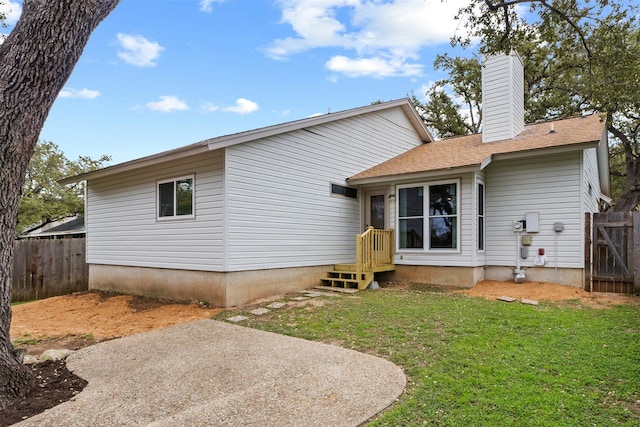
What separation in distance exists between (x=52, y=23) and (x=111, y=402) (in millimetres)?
3358

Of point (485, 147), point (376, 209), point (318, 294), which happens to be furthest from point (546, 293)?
point (318, 294)

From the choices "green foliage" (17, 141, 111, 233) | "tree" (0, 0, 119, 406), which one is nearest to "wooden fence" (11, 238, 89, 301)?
"tree" (0, 0, 119, 406)

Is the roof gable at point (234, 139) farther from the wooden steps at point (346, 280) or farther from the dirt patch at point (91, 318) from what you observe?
the wooden steps at point (346, 280)

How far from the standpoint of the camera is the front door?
10.5 meters

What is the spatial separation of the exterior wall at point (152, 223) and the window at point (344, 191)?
3.48 meters

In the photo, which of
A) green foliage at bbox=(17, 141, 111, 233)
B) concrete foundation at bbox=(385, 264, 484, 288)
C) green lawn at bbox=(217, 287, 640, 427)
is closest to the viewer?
green lawn at bbox=(217, 287, 640, 427)

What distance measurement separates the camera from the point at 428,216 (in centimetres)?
938

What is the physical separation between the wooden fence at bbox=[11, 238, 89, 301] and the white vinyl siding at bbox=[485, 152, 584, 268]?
1144 cm

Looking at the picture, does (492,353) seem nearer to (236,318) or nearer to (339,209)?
(236,318)

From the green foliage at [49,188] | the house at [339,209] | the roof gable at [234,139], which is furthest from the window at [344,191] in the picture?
the green foliage at [49,188]

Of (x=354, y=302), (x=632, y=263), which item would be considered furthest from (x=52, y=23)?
(x=632, y=263)

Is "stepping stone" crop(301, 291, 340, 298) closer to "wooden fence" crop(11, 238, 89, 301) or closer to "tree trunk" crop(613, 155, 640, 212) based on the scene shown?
"wooden fence" crop(11, 238, 89, 301)

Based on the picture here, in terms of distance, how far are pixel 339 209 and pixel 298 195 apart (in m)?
1.63

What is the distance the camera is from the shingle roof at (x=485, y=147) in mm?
8609
